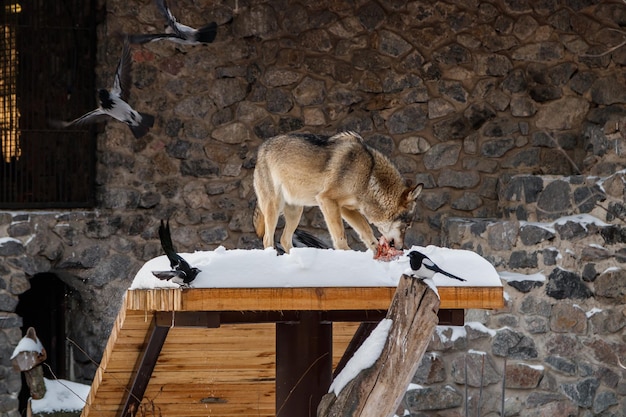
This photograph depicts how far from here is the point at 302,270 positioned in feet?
8.79

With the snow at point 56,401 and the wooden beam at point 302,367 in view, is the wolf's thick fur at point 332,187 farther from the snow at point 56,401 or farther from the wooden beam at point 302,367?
the snow at point 56,401

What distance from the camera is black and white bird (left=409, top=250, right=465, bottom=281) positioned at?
2592 mm

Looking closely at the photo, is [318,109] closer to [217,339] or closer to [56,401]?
[56,401]

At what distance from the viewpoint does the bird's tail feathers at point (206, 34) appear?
26.7ft

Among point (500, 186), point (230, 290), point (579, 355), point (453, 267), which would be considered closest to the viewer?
point (230, 290)

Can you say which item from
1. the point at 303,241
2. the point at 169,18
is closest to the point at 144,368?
the point at 303,241

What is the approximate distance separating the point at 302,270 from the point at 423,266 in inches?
11.7

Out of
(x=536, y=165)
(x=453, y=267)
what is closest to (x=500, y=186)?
(x=536, y=165)

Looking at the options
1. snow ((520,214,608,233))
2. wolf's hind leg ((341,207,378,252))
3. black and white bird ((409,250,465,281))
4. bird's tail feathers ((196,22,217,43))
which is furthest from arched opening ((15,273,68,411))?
black and white bird ((409,250,465,281))

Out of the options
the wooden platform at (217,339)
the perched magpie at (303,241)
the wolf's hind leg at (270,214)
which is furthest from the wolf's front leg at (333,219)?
the wooden platform at (217,339)

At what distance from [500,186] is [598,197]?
114cm

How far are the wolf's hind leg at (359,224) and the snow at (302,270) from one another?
274 centimetres

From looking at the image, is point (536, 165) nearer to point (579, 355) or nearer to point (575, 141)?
point (575, 141)

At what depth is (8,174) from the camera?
30.5ft
